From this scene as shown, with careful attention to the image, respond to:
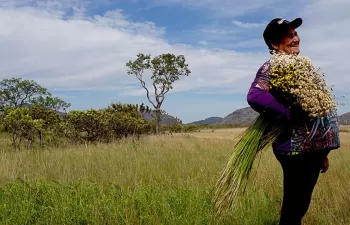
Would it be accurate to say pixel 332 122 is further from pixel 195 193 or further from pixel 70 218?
pixel 70 218

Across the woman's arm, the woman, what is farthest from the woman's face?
the woman's arm

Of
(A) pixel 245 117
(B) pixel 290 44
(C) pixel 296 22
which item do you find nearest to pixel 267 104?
(B) pixel 290 44

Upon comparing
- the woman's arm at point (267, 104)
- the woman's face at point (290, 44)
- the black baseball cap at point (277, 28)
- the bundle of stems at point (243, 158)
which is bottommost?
the bundle of stems at point (243, 158)

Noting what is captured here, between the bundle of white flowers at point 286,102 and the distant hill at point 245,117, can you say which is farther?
the distant hill at point 245,117

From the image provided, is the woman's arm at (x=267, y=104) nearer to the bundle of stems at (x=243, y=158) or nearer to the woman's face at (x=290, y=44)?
the bundle of stems at (x=243, y=158)

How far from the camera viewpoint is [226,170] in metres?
3.12

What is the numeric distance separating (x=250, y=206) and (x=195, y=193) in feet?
2.30

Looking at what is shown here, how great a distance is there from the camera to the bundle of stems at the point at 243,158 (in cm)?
288

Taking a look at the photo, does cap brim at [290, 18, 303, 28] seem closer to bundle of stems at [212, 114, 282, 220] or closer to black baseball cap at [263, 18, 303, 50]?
black baseball cap at [263, 18, 303, 50]

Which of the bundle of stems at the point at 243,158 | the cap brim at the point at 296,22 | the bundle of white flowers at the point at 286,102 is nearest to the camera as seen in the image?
the bundle of white flowers at the point at 286,102

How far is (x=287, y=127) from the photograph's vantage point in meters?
2.69

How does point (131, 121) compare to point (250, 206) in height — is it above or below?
above

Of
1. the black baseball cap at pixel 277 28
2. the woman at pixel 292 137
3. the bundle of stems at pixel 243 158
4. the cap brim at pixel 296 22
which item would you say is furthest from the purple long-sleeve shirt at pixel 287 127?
the cap brim at pixel 296 22

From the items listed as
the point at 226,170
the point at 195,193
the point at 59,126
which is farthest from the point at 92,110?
the point at 226,170
